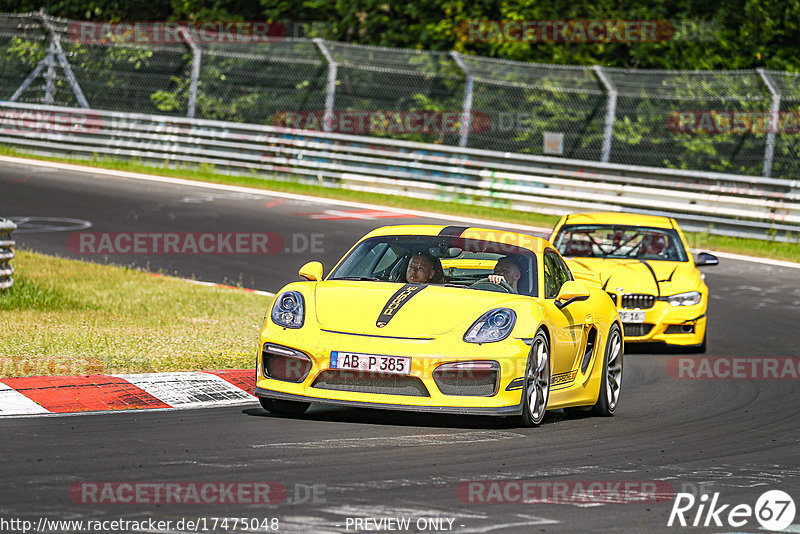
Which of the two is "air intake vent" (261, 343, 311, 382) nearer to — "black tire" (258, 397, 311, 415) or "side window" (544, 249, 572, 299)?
"black tire" (258, 397, 311, 415)

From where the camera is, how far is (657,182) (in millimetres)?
22359

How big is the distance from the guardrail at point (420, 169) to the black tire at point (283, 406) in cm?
1450

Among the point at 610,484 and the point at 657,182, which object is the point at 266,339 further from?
the point at 657,182

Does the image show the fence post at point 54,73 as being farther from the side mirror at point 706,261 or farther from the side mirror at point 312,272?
the side mirror at point 312,272

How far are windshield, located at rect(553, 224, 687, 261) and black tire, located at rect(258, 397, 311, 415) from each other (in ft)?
20.0

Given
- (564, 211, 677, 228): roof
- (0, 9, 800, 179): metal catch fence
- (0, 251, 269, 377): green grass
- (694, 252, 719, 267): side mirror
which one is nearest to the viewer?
(0, 251, 269, 377): green grass

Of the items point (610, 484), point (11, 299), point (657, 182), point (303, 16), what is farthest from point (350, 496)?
point (303, 16)

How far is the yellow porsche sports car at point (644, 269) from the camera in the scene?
42.6 feet

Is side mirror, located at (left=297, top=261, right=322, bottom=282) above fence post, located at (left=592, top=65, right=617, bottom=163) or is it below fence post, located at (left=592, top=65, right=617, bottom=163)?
above

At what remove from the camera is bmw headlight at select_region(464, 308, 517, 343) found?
8.00 m

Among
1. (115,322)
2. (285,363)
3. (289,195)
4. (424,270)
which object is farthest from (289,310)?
(289,195)

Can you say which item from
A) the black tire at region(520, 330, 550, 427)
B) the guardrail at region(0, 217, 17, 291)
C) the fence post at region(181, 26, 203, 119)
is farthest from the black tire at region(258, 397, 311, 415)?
the fence post at region(181, 26, 203, 119)

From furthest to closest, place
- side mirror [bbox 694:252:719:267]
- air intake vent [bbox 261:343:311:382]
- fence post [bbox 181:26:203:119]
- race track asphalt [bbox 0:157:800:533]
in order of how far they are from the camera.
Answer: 1. fence post [bbox 181:26:203:119]
2. side mirror [bbox 694:252:719:267]
3. air intake vent [bbox 261:343:311:382]
4. race track asphalt [bbox 0:157:800:533]

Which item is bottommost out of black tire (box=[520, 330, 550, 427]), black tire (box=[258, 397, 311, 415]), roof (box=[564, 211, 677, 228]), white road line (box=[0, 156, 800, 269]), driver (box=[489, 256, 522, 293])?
white road line (box=[0, 156, 800, 269])
